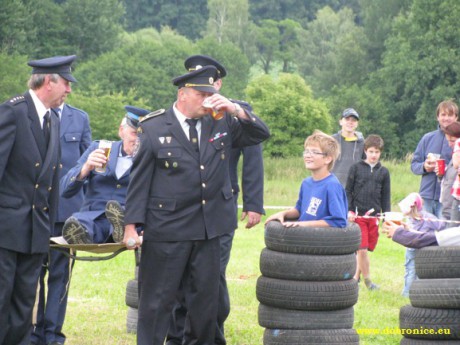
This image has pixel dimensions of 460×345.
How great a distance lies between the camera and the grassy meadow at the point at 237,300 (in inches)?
365

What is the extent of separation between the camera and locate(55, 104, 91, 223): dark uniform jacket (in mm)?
8852

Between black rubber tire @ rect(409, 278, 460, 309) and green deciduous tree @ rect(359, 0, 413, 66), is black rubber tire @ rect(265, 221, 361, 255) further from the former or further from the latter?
green deciduous tree @ rect(359, 0, 413, 66)

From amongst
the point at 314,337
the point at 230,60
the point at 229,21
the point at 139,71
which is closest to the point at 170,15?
the point at 229,21

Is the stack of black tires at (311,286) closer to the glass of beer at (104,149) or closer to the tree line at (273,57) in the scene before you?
the glass of beer at (104,149)

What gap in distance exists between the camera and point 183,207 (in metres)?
7.43

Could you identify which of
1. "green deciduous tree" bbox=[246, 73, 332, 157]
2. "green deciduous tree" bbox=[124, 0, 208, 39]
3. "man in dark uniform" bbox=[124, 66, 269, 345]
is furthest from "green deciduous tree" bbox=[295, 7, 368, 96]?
"man in dark uniform" bbox=[124, 66, 269, 345]

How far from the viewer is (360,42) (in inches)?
3214

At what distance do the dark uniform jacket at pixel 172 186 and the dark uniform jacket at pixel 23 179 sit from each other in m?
0.61

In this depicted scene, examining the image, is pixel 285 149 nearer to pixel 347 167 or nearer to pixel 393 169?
pixel 393 169

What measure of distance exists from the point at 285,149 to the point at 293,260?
49.0 m

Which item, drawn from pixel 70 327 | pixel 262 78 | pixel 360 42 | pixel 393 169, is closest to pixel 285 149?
pixel 262 78

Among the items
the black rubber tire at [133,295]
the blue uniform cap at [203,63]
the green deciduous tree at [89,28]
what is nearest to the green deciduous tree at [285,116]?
the green deciduous tree at [89,28]

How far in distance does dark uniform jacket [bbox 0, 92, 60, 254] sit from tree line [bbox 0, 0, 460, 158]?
49659mm

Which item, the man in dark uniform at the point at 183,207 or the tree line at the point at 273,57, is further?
the tree line at the point at 273,57
